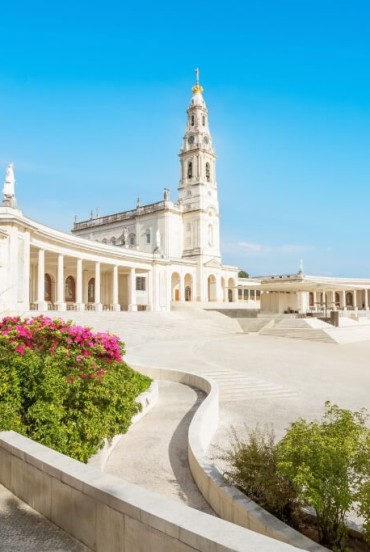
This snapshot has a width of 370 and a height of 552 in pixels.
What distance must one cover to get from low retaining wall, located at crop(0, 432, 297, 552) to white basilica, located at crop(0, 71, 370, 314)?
76.0 ft

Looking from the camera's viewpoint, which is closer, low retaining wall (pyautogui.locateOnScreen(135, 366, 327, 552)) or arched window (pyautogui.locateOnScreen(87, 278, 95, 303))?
low retaining wall (pyautogui.locateOnScreen(135, 366, 327, 552))

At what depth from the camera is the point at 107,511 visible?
3693mm

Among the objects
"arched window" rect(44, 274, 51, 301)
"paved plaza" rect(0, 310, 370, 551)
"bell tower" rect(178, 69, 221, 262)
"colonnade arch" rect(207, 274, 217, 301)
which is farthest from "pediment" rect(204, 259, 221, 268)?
"paved plaza" rect(0, 310, 370, 551)

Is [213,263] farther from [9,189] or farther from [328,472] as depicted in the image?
[328,472]

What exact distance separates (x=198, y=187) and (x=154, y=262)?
20.1m

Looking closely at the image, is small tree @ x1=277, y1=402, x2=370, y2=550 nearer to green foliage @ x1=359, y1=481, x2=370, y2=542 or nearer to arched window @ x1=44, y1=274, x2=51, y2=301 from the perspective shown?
green foliage @ x1=359, y1=481, x2=370, y2=542

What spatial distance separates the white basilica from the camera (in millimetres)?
28734

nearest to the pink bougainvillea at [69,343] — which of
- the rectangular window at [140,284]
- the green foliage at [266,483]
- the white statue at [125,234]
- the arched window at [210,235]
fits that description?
the green foliage at [266,483]

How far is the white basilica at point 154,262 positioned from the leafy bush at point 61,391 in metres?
18.9

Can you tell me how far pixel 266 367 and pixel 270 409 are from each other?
6342 millimetres

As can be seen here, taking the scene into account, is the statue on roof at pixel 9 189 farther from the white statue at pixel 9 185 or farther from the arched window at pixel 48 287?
the arched window at pixel 48 287

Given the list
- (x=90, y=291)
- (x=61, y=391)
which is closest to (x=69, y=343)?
(x=61, y=391)

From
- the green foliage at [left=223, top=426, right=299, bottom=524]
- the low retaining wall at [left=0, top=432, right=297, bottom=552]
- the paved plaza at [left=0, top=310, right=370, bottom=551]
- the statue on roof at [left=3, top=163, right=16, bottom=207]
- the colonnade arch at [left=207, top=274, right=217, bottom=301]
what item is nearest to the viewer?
the low retaining wall at [left=0, top=432, right=297, bottom=552]

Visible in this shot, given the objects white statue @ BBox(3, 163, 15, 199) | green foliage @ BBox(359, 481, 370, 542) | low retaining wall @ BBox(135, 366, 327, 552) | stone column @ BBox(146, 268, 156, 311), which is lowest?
low retaining wall @ BBox(135, 366, 327, 552)
